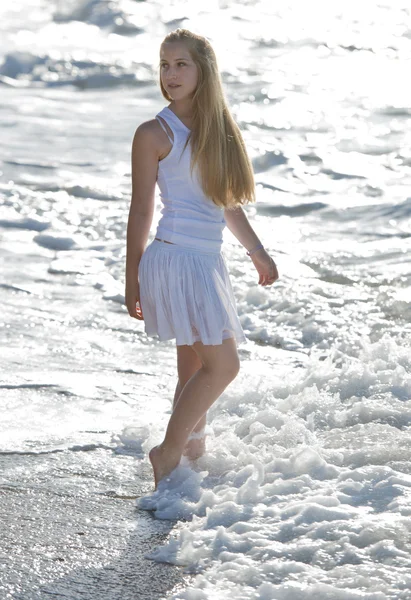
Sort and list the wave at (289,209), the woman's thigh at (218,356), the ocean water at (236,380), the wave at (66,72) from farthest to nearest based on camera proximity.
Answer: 1. the wave at (66,72)
2. the wave at (289,209)
3. the woman's thigh at (218,356)
4. the ocean water at (236,380)

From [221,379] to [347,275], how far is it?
142 inches

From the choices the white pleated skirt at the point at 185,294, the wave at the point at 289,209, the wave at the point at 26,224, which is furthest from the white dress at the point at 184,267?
the wave at the point at 289,209

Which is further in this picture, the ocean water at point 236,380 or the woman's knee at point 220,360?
the woman's knee at point 220,360

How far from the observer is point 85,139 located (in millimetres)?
11539

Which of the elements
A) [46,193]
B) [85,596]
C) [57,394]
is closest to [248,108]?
[46,193]

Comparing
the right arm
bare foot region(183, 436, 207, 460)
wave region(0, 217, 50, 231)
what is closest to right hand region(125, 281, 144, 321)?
the right arm

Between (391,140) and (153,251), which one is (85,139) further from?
(153,251)

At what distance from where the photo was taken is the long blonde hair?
12.4 ft

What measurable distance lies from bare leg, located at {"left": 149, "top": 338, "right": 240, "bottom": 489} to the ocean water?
0.08m

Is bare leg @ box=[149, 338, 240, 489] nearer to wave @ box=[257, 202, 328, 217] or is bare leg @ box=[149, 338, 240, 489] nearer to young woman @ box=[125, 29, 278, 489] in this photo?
young woman @ box=[125, 29, 278, 489]

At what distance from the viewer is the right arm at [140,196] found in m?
3.74

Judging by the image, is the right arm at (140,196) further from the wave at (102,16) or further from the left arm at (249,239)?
the wave at (102,16)

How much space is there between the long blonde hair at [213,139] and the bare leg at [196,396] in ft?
1.86

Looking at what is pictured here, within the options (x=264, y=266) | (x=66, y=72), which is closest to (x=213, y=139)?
(x=264, y=266)
